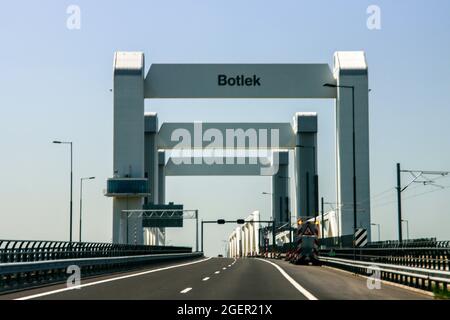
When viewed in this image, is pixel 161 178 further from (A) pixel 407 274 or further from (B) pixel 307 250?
(A) pixel 407 274

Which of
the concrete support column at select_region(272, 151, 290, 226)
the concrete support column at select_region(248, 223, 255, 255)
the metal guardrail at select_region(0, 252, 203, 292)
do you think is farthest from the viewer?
the concrete support column at select_region(248, 223, 255, 255)

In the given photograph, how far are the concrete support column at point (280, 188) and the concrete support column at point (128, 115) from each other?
45.2 metres

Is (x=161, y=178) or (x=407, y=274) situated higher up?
(x=161, y=178)

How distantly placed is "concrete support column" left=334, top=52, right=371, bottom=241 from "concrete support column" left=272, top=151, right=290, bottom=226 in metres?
45.3

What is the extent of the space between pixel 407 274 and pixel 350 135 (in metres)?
62.6

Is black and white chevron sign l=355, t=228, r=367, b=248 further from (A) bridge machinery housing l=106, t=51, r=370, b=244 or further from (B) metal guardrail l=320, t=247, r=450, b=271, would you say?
(A) bridge machinery housing l=106, t=51, r=370, b=244

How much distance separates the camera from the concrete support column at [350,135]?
3452 inches

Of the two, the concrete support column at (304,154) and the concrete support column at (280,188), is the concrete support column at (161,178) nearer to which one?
the concrete support column at (280,188)

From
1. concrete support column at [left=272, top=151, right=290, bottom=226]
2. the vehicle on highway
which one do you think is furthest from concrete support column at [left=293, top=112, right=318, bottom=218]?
the vehicle on highway

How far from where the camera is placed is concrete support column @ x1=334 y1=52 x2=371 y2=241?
288 ft

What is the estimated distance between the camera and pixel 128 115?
90.3 m

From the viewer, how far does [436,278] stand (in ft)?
75.6

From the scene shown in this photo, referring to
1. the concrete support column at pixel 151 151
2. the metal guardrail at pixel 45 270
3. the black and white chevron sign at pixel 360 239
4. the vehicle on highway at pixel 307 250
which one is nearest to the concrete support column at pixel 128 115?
the concrete support column at pixel 151 151

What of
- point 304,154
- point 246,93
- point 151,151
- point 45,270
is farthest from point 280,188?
point 45,270
